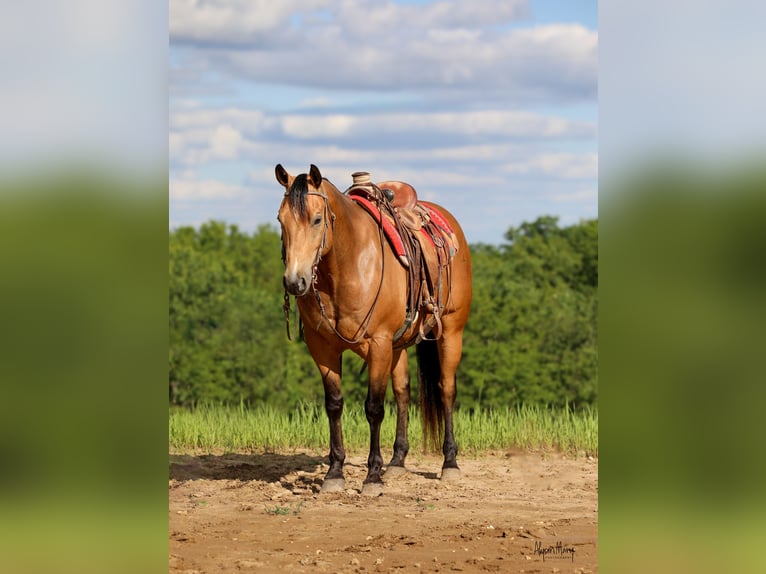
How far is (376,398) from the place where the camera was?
7.78 metres

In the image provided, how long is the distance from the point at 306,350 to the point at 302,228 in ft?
47.3

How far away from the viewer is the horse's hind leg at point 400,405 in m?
8.71

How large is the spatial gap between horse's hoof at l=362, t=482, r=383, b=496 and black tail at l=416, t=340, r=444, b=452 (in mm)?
1265

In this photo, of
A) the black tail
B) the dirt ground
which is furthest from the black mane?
the black tail

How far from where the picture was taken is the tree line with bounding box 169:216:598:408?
19734 millimetres

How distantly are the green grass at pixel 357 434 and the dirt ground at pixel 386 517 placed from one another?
0.26 meters

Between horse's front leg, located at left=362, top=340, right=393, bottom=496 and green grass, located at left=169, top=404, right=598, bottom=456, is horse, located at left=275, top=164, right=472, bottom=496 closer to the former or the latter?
horse's front leg, located at left=362, top=340, right=393, bottom=496
